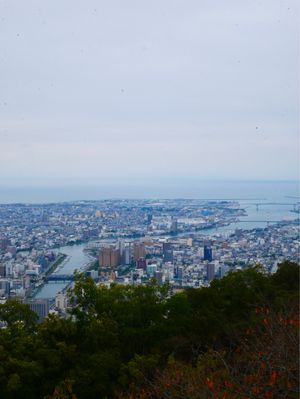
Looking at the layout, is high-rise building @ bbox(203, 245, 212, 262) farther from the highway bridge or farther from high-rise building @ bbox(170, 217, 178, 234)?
high-rise building @ bbox(170, 217, 178, 234)

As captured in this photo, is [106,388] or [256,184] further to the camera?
[256,184]

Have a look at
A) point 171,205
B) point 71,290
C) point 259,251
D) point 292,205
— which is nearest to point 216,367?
point 71,290

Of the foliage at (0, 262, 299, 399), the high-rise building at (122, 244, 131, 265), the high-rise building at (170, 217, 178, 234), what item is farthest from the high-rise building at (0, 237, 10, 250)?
the foliage at (0, 262, 299, 399)

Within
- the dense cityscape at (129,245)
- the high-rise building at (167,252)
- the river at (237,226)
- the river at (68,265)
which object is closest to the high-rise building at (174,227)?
the dense cityscape at (129,245)

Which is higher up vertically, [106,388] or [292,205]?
[292,205]

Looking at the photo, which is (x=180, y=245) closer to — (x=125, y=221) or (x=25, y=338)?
(x=125, y=221)

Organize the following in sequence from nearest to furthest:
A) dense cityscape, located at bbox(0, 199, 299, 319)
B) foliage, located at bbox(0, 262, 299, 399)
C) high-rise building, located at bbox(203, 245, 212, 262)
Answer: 1. foliage, located at bbox(0, 262, 299, 399)
2. dense cityscape, located at bbox(0, 199, 299, 319)
3. high-rise building, located at bbox(203, 245, 212, 262)

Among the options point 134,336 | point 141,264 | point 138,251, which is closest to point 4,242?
point 138,251

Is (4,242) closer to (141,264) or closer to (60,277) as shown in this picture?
(60,277)
